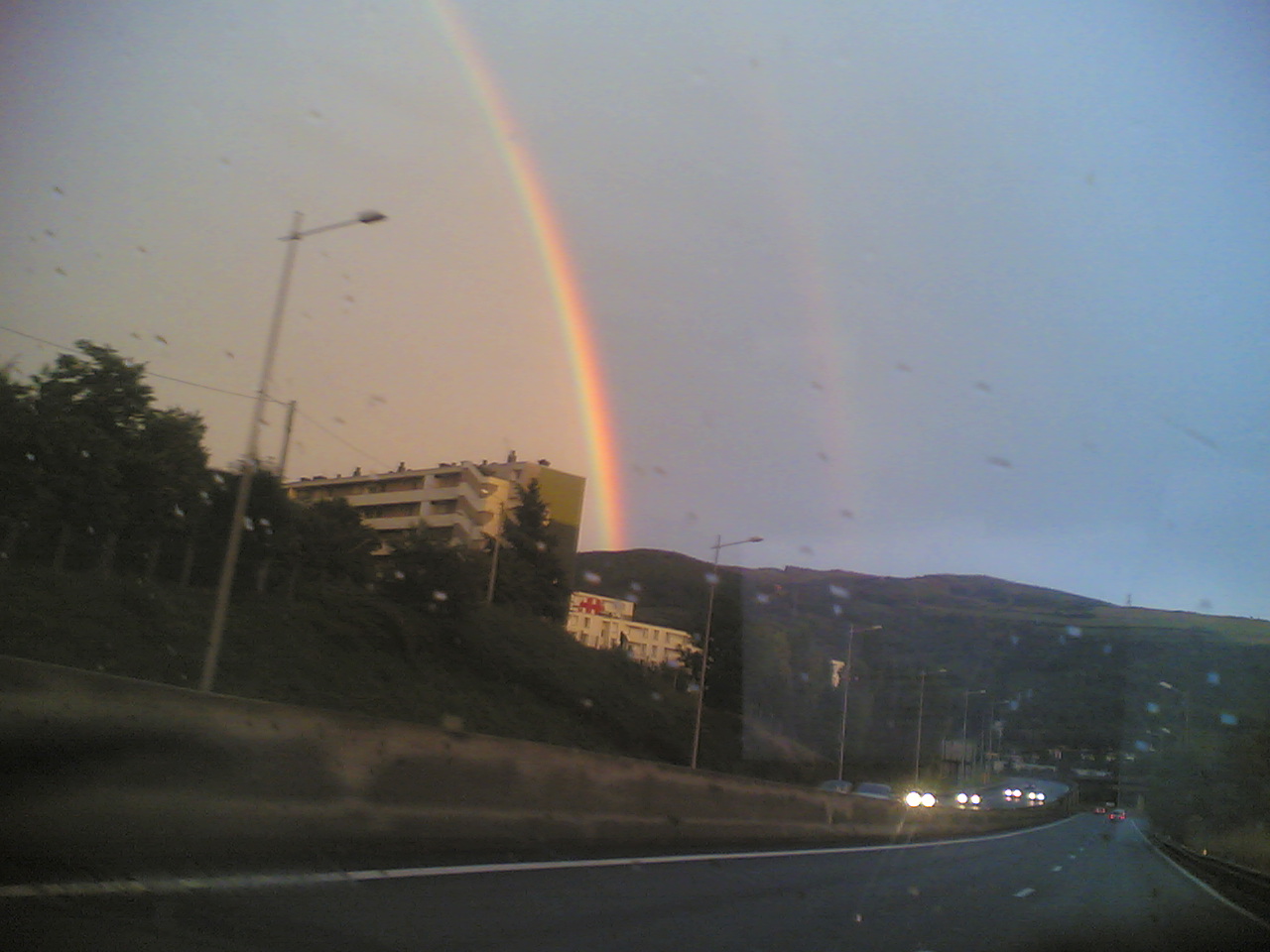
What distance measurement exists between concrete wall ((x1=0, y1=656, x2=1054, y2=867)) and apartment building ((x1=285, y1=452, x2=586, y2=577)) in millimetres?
82751

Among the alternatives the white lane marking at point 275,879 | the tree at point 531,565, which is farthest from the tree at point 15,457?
the tree at point 531,565

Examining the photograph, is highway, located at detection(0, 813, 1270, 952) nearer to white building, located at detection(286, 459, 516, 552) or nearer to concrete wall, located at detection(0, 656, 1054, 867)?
concrete wall, located at detection(0, 656, 1054, 867)

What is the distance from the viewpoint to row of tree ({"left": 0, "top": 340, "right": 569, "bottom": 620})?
133 feet

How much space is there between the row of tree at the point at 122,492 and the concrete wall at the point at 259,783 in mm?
34070

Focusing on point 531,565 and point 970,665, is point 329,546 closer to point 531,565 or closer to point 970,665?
point 531,565

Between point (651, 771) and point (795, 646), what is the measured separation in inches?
1537

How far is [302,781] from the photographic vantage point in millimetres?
9320

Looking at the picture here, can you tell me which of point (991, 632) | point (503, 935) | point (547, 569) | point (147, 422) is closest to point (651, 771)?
point (503, 935)

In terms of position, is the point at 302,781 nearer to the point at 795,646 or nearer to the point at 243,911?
the point at 243,911

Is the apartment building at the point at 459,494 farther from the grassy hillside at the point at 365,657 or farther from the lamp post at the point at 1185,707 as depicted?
the lamp post at the point at 1185,707

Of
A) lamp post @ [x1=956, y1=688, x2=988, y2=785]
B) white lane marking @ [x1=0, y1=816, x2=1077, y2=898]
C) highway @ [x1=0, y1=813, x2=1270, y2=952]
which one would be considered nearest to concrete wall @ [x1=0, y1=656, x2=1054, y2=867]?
white lane marking @ [x1=0, y1=816, x2=1077, y2=898]

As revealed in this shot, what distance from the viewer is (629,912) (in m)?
9.13

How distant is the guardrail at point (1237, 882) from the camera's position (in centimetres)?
1695

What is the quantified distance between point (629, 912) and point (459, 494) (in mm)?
96063
